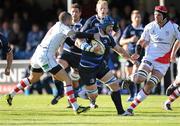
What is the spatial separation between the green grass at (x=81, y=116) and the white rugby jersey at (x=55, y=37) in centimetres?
139

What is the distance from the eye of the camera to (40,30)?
28.1 metres

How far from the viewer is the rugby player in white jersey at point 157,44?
16969 mm

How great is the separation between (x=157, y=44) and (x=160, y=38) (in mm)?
145

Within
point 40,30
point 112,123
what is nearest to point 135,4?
point 40,30

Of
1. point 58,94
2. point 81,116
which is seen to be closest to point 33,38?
point 58,94

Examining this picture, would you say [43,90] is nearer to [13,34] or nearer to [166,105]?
[13,34]

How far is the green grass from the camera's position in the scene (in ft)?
49.2

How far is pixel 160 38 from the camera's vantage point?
17.3 meters

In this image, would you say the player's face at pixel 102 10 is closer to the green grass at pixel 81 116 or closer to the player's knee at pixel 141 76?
the player's knee at pixel 141 76

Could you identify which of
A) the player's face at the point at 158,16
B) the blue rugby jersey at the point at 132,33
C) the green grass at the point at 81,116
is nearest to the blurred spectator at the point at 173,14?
the blue rugby jersey at the point at 132,33

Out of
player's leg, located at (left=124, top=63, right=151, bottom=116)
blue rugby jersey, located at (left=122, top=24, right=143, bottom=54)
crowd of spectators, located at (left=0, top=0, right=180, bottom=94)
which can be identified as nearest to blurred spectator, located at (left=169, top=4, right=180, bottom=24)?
crowd of spectators, located at (left=0, top=0, right=180, bottom=94)

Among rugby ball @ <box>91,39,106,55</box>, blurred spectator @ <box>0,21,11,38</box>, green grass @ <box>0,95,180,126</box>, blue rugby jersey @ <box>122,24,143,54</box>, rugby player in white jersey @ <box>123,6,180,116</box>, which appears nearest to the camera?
green grass @ <box>0,95,180,126</box>

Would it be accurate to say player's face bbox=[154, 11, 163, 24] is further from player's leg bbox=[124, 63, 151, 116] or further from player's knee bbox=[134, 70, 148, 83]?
player's knee bbox=[134, 70, 148, 83]

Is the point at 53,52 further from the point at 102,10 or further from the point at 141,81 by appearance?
the point at 141,81
